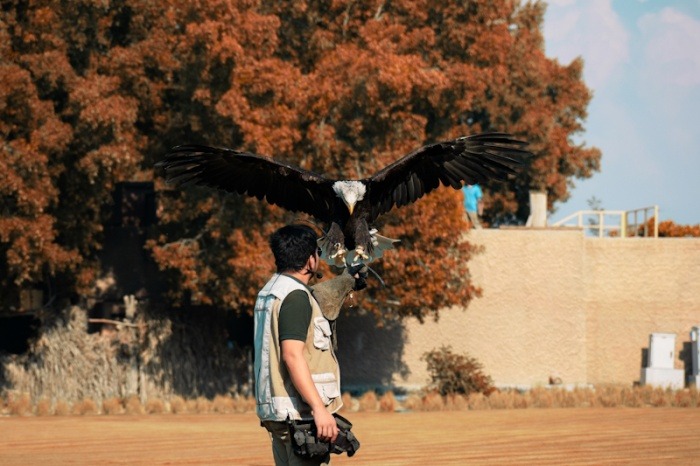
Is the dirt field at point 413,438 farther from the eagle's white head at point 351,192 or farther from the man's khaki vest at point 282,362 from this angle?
the man's khaki vest at point 282,362

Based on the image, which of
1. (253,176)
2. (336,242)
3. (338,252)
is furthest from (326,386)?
(253,176)

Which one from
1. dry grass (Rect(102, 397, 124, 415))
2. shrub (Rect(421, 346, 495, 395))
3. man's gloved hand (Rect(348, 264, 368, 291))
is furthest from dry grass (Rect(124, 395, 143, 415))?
man's gloved hand (Rect(348, 264, 368, 291))

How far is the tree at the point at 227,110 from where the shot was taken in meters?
26.0

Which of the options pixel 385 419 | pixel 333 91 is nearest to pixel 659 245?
pixel 333 91

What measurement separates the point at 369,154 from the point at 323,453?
69.3 feet

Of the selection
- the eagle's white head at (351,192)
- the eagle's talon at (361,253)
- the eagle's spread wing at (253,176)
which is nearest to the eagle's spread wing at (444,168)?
the eagle's white head at (351,192)

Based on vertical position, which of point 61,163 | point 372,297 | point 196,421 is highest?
point 61,163

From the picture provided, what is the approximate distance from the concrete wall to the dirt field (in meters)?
9.87

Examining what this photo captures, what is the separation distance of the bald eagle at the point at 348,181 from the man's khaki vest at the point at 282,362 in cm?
375

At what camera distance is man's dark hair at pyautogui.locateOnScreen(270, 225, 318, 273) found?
684 centimetres

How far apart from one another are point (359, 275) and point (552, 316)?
27.0 meters

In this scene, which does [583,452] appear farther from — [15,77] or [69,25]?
[69,25]

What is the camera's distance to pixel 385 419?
71.5ft

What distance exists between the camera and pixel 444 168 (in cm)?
1219
